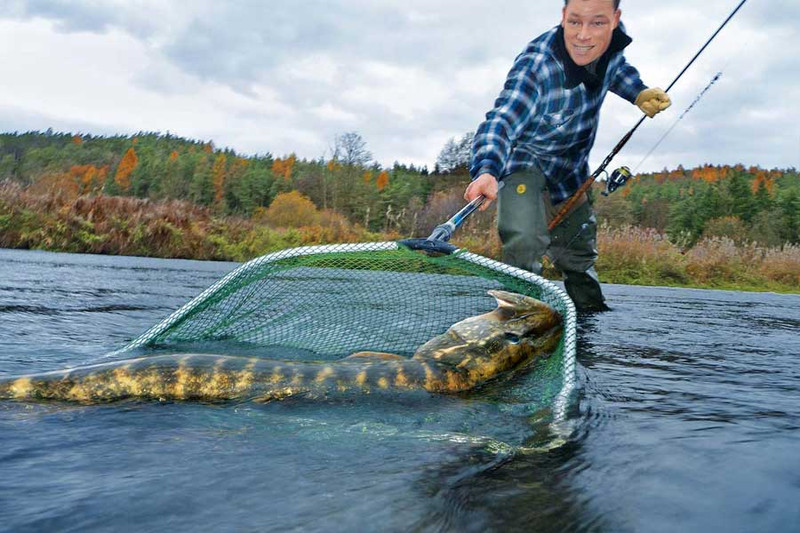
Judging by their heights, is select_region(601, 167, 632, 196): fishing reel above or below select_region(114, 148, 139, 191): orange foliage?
below

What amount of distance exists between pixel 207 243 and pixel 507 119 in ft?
53.0

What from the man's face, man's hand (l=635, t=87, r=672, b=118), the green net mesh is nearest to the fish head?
the green net mesh

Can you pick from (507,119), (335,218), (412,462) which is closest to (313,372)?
(412,462)

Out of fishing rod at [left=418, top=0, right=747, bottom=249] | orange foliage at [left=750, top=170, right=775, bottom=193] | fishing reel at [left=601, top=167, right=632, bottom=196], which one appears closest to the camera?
fishing rod at [left=418, top=0, right=747, bottom=249]

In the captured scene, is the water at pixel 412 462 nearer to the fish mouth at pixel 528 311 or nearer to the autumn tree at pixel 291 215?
the fish mouth at pixel 528 311

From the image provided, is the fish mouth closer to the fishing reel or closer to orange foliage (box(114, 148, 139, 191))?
the fishing reel

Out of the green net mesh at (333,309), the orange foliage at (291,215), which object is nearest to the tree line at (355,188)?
the orange foliage at (291,215)

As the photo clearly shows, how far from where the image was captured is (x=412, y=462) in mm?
2293

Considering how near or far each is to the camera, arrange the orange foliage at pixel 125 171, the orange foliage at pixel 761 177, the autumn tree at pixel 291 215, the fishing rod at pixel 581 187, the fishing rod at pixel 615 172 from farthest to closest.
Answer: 1. the orange foliage at pixel 761 177
2. the orange foliage at pixel 125 171
3. the autumn tree at pixel 291 215
4. the fishing rod at pixel 615 172
5. the fishing rod at pixel 581 187

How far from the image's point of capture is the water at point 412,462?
1.80 metres

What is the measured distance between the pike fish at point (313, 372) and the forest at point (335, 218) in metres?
4.05

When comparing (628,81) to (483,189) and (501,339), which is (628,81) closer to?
(483,189)

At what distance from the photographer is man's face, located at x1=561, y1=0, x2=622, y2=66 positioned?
491 centimetres

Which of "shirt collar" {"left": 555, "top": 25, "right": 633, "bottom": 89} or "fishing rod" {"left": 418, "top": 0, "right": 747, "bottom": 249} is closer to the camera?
"fishing rod" {"left": 418, "top": 0, "right": 747, "bottom": 249}
